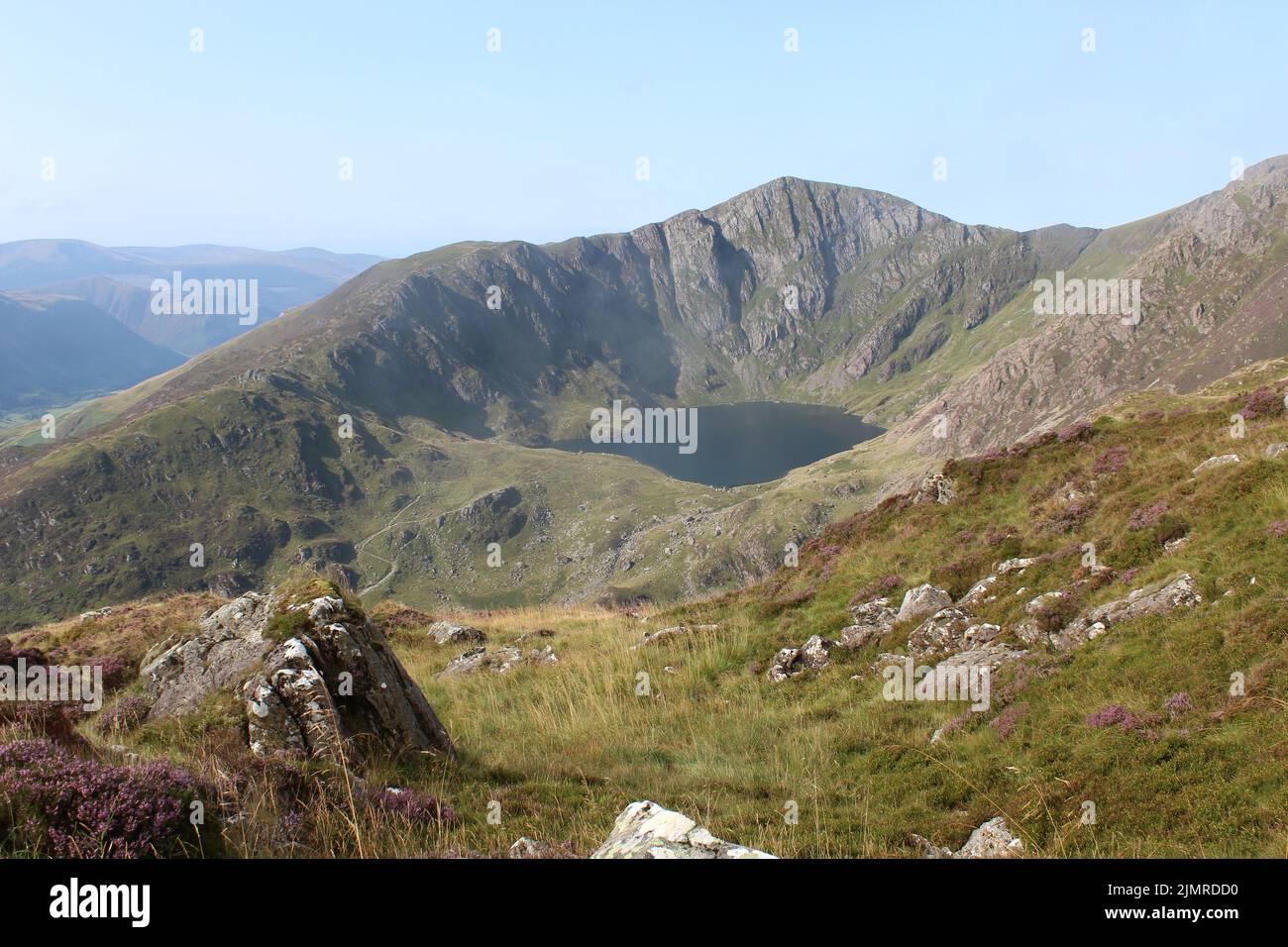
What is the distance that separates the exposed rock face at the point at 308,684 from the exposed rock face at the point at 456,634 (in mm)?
11127

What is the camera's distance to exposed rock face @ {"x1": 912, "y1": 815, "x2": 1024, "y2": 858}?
7.73 m

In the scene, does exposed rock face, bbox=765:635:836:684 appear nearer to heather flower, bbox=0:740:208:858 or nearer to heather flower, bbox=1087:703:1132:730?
heather flower, bbox=1087:703:1132:730

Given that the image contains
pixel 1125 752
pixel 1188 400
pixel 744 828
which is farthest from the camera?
pixel 1188 400

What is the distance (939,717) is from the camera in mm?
11984

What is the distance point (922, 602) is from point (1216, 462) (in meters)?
7.80

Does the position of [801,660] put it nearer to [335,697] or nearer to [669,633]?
[669,633]

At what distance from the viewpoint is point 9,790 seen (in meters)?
5.15

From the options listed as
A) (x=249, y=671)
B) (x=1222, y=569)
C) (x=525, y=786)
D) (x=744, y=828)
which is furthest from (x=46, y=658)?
(x=1222, y=569)

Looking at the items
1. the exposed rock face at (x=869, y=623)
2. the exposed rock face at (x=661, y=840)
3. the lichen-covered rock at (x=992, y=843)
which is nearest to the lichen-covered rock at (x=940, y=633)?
the exposed rock face at (x=869, y=623)

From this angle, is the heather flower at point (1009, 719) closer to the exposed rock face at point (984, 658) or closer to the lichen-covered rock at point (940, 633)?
the exposed rock face at point (984, 658)

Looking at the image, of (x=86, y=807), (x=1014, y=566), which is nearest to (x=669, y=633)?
(x=1014, y=566)

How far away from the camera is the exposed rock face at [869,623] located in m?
16.2

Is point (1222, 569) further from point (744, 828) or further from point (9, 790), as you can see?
point (9, 790)
